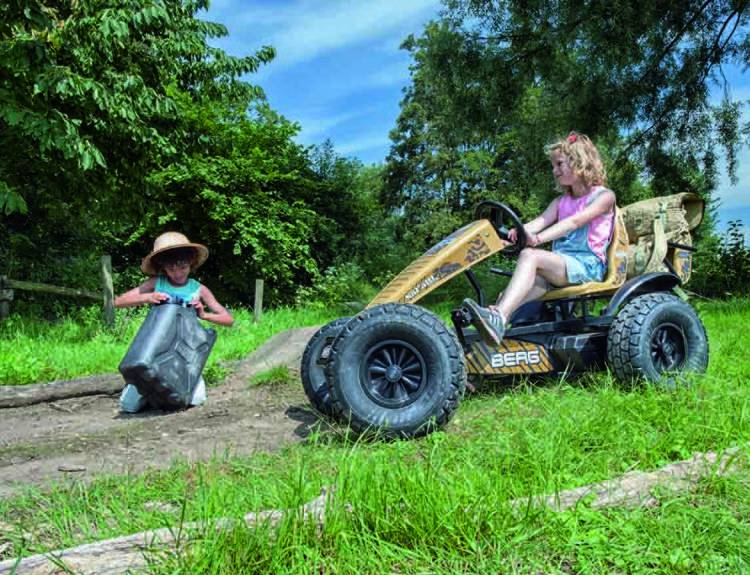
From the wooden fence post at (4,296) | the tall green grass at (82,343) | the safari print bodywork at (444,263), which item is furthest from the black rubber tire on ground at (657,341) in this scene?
the wooden fence post at (4,296)

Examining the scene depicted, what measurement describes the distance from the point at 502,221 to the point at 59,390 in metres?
3.69

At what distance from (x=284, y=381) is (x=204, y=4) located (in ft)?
27.9

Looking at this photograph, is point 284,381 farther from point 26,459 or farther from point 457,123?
point 457,123

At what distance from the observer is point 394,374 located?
10.6ft

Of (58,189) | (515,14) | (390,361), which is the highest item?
(515,14)

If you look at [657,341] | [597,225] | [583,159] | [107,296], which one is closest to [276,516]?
[657,341]

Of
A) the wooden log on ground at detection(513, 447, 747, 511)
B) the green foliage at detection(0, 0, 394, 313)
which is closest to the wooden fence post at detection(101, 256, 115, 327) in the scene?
the green foliage at detection(0, 0, 394, 313)

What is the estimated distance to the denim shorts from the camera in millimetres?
4010

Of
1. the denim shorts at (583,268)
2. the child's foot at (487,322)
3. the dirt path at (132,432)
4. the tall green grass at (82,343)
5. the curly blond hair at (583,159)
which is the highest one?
the curly blond hair at (583,159)

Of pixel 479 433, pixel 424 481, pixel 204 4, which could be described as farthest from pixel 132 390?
pixel 204 4

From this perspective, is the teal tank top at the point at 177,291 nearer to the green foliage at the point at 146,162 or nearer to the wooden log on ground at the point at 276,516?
the green foliage at the point at 146,162

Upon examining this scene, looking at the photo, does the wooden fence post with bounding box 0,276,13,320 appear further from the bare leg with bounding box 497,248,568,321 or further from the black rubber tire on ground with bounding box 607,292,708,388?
the black rubber tire on ground with bounding box 607,292,708,388

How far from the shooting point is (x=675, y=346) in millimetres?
4059

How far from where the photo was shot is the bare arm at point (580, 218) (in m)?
3.97
